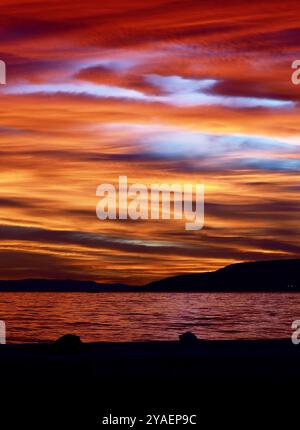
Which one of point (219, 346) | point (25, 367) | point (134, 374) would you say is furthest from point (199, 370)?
point (219, 346)

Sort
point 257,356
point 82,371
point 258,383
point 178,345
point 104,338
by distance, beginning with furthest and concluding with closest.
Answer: point 104,338, point 178,345, point 257,356, point 82,371, point 258,383

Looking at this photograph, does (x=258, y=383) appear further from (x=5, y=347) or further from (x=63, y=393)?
(x=5, y=347)

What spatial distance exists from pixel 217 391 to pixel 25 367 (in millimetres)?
4904

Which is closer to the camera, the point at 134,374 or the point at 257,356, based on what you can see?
the point at 134,374

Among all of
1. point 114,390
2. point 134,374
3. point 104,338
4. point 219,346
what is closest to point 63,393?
point 114,390

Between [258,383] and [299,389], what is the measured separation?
0.97 m

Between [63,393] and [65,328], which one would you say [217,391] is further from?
[65,328]

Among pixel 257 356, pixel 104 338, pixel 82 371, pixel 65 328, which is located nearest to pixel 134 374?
pixel 82 371

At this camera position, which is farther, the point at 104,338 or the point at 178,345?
the point at 104,338

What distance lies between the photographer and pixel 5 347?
21922mm

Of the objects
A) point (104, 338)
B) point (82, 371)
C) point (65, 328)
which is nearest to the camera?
point (82, 371)

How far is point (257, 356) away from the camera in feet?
67.3

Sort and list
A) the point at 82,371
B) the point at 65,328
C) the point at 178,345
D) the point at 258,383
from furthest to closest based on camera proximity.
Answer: the point at 65,328 < the point at 178,345 < the point at 82,371 < the point at 258,383

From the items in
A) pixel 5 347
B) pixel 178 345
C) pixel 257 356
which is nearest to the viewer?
pixel 257 356
